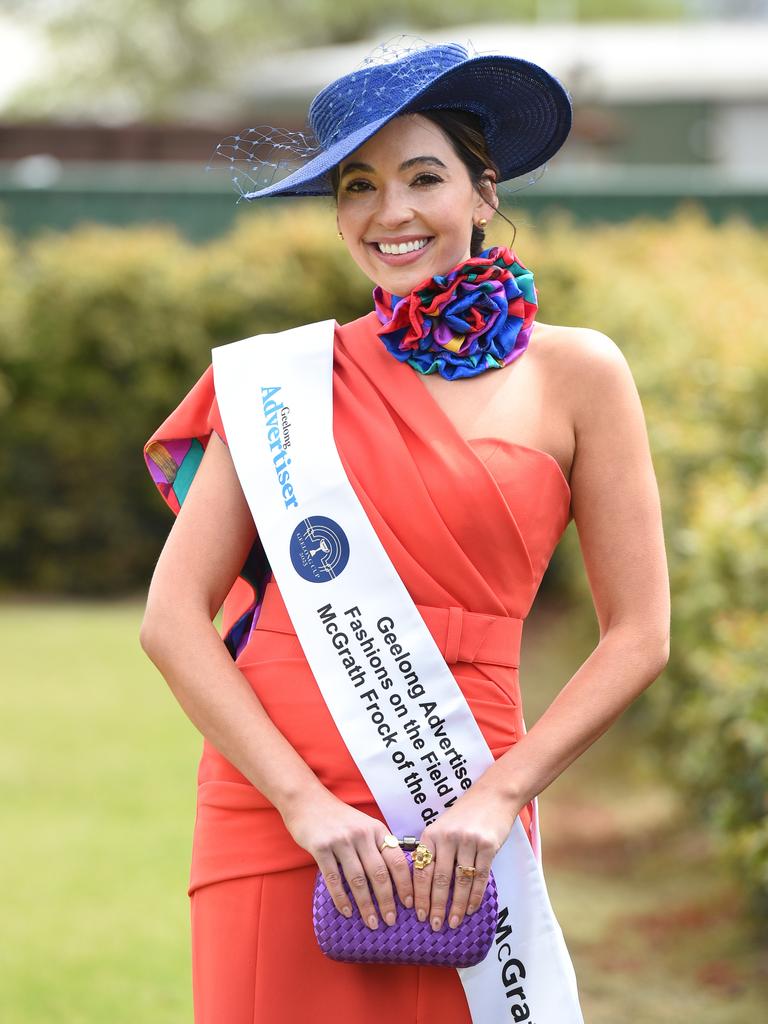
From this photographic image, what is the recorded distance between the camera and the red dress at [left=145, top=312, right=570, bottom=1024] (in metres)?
2.09

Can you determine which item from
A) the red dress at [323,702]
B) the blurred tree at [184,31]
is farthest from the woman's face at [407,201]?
the blurred tree at [184,31]

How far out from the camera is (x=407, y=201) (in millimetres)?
2166

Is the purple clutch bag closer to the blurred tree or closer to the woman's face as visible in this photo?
the woman's face

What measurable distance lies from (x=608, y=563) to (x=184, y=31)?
3971 centimetres

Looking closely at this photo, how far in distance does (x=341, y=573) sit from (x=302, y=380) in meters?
0.28

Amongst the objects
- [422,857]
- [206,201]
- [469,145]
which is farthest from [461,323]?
[206,201]

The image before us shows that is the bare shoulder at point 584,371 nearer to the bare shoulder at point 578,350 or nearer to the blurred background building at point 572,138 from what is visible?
the bare shoulder at point 578,350

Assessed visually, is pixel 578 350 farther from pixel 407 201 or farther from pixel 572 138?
pixel 572 138

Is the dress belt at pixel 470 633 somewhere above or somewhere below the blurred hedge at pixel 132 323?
below

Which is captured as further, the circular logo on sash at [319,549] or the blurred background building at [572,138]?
the blurred background building at [572,138]

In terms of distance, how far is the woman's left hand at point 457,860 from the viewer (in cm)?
195

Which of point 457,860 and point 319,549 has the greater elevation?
point 319,549

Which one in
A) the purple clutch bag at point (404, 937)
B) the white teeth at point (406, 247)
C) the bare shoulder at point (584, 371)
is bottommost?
the purple clutch bag at point (404, 937)

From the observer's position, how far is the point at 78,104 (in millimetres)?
42062
